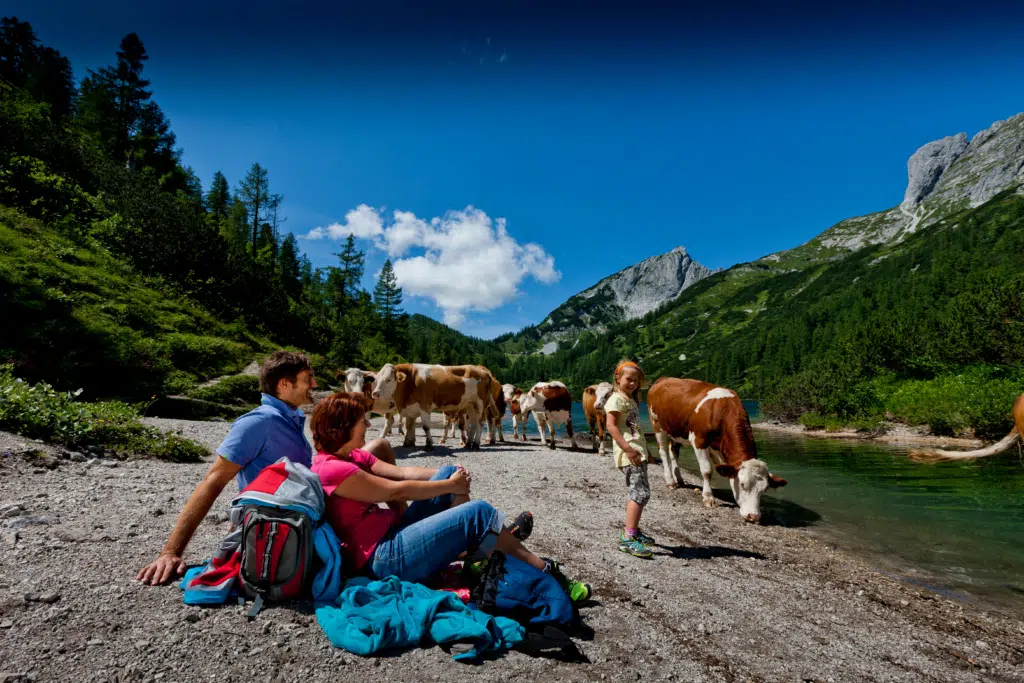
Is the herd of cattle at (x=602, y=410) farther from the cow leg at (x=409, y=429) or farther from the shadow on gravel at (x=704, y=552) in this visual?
the shadow on gravel at (x=704, y=552)

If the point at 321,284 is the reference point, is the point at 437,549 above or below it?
below

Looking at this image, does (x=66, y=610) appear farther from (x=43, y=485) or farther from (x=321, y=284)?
(x=321, y=284)

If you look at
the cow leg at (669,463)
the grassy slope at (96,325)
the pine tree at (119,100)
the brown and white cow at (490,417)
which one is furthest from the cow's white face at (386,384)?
the pine tree at (119,100)

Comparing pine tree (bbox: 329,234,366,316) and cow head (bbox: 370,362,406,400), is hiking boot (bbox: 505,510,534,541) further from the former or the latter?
pine tree (bbox: 329,234,366,316)

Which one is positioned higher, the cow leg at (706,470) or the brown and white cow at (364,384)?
the brown and white cow at (364,384)

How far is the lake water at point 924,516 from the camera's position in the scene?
269 inches

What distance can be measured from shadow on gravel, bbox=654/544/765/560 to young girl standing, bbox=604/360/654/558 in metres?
0.39

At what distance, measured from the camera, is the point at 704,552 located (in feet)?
23.0

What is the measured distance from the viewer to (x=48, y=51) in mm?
55531

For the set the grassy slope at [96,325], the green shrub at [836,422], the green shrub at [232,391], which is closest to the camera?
the grassy slope at [96,325]

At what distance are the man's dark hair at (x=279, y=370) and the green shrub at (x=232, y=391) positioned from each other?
1715 cm

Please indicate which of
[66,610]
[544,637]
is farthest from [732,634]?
[66,610]

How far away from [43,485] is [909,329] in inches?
2213

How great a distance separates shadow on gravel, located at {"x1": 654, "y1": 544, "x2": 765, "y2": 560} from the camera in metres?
6.73
